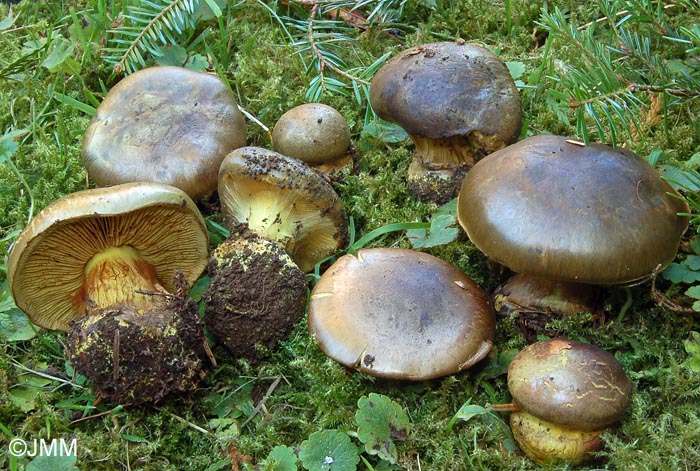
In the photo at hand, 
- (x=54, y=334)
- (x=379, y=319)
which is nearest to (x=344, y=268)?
(x=379, y=319)

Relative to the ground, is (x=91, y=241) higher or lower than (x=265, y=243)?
higher

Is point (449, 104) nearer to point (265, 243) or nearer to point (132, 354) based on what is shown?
point (265, 243)

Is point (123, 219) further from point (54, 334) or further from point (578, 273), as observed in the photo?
point (578, 273)

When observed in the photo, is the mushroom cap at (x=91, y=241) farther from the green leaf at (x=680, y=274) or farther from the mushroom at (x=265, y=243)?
the green leaf at (x=680, y=274)

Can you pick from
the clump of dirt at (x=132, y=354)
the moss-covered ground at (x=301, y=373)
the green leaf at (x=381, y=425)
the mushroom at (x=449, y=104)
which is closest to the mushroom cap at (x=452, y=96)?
the mushroom at (x=449, y=104)

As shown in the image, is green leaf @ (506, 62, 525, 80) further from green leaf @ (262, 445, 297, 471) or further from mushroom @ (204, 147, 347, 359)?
green leaf @ (262, 445, 297, 471)

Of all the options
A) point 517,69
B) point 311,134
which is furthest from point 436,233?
point 517,69
